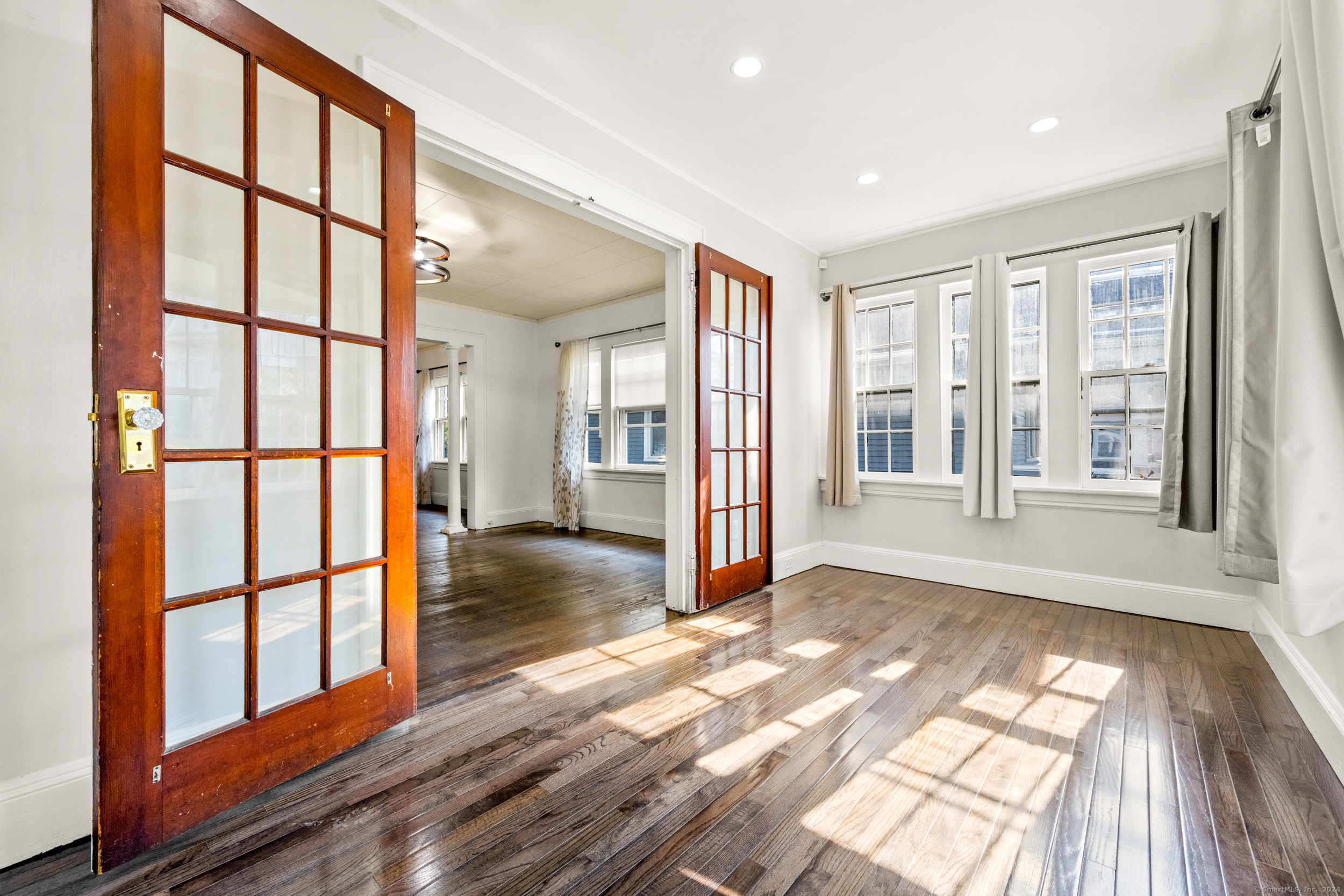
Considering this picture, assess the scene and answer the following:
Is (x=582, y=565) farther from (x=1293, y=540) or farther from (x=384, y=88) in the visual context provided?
(x=1293, y=540)

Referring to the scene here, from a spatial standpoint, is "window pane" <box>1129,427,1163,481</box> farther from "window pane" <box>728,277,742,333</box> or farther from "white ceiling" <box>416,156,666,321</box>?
"white ceiling" <box>416,156,666,321</box>

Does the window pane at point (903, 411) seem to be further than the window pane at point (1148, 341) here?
Yes

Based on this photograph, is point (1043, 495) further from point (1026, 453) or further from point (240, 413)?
point (240, 413)

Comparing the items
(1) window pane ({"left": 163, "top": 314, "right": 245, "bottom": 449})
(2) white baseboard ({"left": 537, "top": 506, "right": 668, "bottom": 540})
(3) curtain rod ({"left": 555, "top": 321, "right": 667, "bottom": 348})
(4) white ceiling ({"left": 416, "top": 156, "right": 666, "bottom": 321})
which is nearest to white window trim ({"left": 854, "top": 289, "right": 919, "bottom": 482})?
(4) white ceiling ({"left": 416, "top": 156, "right": 666, "bottom": 321})

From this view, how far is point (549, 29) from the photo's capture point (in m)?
2.34

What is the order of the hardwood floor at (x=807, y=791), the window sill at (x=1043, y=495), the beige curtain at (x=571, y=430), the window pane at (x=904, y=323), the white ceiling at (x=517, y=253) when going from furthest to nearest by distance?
1. the beige curtain at (x=571, y=430)
2. the window pane at (x=904, y=323)
3. the white ceiling at (x=517, y=253)
4. the window sill at (x=1043, y=495)
5. the hardwood floor at (x=807, y=791)

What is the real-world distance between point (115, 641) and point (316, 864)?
0.76 meters

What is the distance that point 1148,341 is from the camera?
11.9ft

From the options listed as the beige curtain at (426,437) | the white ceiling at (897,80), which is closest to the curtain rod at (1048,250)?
the white ceiling at (897,80)

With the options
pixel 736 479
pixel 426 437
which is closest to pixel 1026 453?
pixel 736 479

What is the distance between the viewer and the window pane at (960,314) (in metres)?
4.30

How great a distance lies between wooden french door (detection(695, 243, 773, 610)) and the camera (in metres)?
3.64

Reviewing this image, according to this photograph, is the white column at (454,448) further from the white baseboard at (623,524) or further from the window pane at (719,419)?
the window pane at (719,419)

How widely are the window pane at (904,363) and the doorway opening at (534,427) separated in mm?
1978
